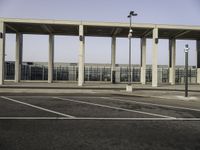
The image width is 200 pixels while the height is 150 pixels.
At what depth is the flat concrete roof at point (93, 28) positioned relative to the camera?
132 feet

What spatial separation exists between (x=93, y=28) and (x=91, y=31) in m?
2.78

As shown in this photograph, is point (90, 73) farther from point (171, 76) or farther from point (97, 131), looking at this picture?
point (97, 131)

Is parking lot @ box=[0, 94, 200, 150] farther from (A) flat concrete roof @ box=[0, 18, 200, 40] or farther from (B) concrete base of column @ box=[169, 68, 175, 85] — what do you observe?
(B) concrete base of column @ box=[169, 68, 175, 85]

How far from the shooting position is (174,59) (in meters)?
51.0

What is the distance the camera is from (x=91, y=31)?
47094 mm

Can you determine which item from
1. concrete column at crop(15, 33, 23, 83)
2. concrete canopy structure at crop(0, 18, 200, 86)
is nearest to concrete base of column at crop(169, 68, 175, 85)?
concrete canopy structure at crop(0, 18, 200, 86)

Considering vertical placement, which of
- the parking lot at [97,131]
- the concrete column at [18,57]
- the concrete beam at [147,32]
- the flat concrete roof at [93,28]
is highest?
the flat concrete roof at [93,28]

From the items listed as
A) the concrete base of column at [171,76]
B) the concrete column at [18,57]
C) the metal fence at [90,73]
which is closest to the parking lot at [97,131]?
A: the concrete column at [18,57]

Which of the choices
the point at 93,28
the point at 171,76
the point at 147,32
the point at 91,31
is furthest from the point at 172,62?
the point at 93,28

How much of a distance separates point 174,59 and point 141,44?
655 cm

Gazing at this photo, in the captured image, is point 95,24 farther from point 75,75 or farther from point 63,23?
point 75,75

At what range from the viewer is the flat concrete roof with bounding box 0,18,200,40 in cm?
4038

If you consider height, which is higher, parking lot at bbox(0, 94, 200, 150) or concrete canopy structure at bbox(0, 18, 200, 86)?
concrete canopy structure at bbox(0, 18, 200, 86)

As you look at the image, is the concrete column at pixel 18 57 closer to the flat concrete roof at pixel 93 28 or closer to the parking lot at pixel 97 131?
the flat concrete roof at pixel 93 28
